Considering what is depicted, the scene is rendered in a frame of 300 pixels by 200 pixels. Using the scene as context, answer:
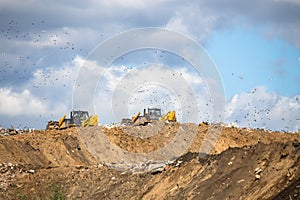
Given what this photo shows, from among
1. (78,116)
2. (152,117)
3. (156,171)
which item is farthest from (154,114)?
(156,171)

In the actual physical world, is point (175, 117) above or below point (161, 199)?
above

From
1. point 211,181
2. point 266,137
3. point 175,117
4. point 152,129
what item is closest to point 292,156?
point 211,181

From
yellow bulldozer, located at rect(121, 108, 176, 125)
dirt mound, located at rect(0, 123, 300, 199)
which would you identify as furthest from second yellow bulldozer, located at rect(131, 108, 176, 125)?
dirt mound, located at rect(0, 123, 300, 199)

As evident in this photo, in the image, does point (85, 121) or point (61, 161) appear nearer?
point (61, 161)

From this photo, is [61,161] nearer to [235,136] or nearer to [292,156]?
[235,136]

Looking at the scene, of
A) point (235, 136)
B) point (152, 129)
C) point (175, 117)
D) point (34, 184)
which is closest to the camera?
point (34, 184)

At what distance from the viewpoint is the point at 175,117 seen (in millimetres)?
55094

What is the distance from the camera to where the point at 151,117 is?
184ft

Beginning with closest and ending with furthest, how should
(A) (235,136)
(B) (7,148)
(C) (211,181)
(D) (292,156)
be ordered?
(D) (292,156) < (C) (211,181) < (B) (7,148) < (A) (235,136)

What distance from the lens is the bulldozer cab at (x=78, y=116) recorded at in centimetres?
5528

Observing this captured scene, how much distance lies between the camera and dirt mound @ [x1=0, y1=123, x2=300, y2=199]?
1723cm

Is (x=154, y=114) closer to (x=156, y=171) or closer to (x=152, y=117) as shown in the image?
(x=152, y=117)

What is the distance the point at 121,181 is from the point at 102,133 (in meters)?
23.9

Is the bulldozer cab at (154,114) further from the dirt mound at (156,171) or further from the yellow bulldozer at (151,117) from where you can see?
the dirt mound at (156,171)
